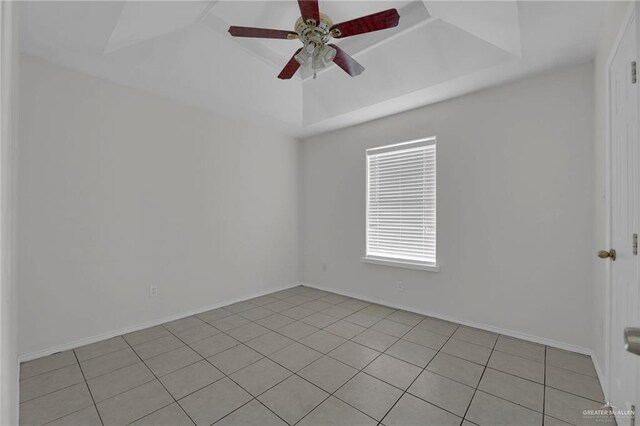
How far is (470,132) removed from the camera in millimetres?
3043

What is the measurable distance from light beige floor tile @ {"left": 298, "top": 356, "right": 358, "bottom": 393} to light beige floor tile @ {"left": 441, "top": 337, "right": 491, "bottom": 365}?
38.1 inches

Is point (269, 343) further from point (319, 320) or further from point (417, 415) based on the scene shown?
point (417, 415)

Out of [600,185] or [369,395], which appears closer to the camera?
[369,395]

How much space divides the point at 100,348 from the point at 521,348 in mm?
3912

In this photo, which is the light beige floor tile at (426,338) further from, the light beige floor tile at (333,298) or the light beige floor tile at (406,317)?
the light beige floor tile at (333,298)

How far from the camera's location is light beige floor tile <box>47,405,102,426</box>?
166cm

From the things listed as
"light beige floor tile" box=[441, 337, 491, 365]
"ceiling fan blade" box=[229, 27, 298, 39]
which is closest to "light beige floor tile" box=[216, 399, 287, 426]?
"light beige floor tile" box=[441, 337, 491, 365]

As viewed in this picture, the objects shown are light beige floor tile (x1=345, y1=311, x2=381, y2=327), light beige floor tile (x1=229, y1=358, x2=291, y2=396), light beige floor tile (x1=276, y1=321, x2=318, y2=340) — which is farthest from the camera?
light beige floor tile (x1=345, y1=311, x2=381, y2=327)

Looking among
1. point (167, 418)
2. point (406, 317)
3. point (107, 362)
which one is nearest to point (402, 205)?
point (406, 317)

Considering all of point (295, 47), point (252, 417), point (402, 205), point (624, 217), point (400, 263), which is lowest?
point (252, 417)

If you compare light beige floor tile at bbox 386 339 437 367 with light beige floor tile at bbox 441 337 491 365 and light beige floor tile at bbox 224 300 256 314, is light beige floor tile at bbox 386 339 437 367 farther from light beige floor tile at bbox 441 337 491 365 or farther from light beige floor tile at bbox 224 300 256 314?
light beige floor tile at bbox 224 300 256 314

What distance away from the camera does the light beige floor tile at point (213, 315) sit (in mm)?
3283

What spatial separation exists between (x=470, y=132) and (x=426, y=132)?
50 centimetres

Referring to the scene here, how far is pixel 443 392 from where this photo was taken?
194cm
